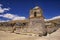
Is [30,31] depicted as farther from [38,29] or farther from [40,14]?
[40,14]

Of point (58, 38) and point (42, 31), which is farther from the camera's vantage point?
point (42, 31)

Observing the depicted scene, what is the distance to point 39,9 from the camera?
25.6 meters

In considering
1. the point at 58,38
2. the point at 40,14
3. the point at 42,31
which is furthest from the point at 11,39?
the point at 40,14

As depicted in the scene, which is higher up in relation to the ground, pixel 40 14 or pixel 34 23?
pixel 40 14

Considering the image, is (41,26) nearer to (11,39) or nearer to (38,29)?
(38,29)

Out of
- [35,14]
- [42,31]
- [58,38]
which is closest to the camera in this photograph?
[58,38]

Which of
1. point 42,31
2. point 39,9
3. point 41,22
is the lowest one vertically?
point 42,31

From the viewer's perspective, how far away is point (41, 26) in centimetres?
2478

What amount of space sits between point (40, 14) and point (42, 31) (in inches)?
130

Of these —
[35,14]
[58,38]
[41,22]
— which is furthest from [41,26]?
[58,38]

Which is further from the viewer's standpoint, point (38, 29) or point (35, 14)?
point (35, 14)

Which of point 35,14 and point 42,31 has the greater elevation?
point 35,14

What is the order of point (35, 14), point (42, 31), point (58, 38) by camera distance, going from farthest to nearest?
point (35, 14), point (42, 31), point (58, 38)

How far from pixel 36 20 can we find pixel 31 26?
140cm
